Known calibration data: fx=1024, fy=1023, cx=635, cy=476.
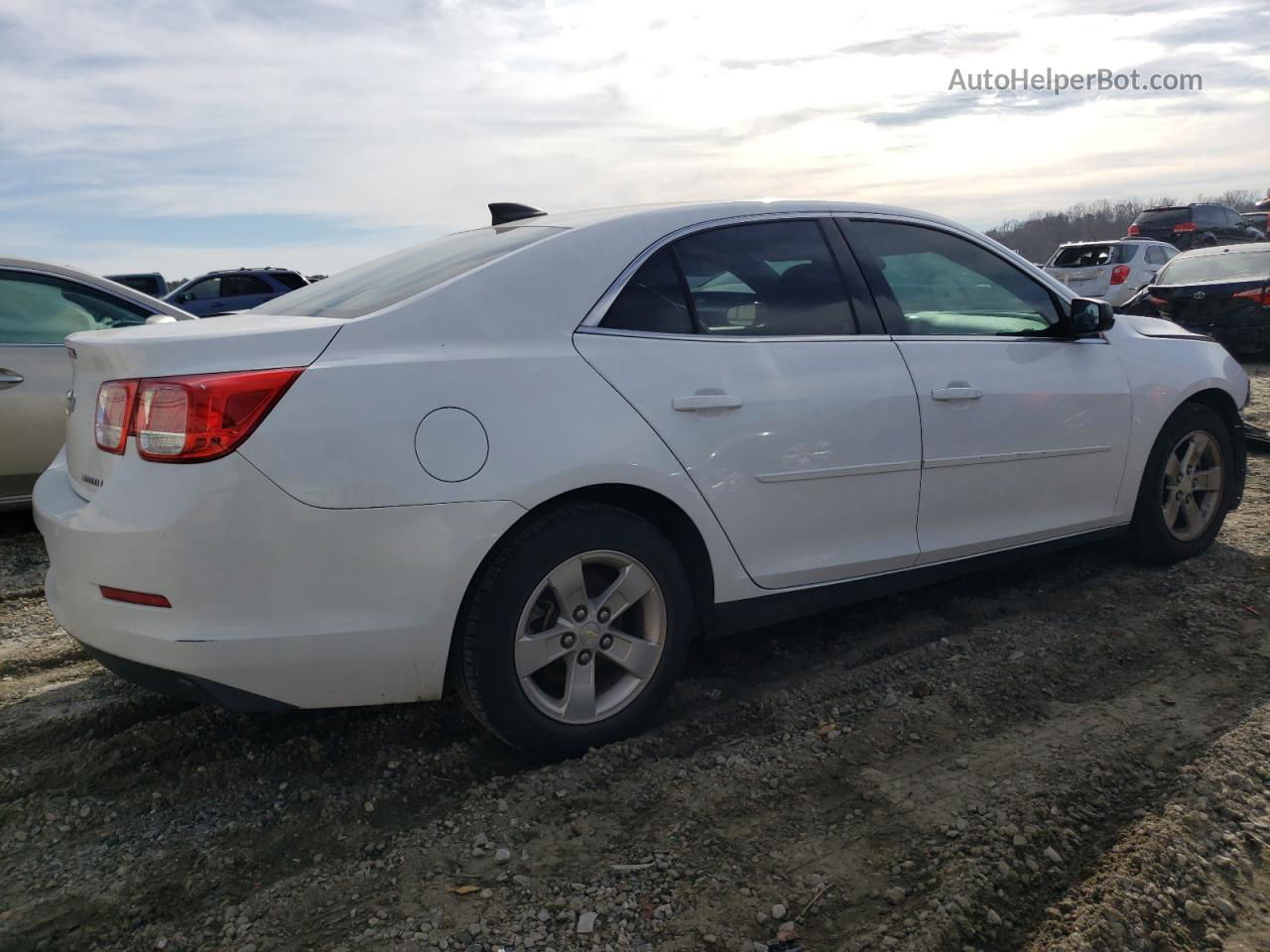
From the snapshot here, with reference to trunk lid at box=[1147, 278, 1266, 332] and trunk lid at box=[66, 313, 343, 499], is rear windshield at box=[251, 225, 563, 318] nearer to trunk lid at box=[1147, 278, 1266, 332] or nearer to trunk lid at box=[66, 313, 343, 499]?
trunk lid at box=[66, 313, 343, 499]

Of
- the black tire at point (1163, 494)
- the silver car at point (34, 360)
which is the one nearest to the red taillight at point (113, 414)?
the silver car at point (34, 360)

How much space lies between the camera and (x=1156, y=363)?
443 cm

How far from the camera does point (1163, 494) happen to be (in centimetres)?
457

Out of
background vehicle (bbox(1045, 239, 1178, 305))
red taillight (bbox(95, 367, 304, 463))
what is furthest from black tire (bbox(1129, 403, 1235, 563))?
background vehicle (bbox(1045, 239, 1178, 305))

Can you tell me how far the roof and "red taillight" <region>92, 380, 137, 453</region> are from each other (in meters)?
2.83

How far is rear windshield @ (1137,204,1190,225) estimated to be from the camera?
24.5 meters

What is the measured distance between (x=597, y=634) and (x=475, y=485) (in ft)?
1.95

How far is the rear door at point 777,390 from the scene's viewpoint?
3.04m

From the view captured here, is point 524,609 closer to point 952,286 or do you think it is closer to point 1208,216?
point 952,286

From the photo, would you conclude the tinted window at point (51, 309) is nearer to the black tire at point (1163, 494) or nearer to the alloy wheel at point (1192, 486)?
the black tire at point (1163, 494)

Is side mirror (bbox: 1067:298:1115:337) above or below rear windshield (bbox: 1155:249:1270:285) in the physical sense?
below

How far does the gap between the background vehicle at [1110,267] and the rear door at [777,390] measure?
16684 millimetres

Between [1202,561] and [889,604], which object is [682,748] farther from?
[1202,561]

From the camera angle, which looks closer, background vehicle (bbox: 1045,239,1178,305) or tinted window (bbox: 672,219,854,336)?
tinted window (bbox: 672,219,854,336)
